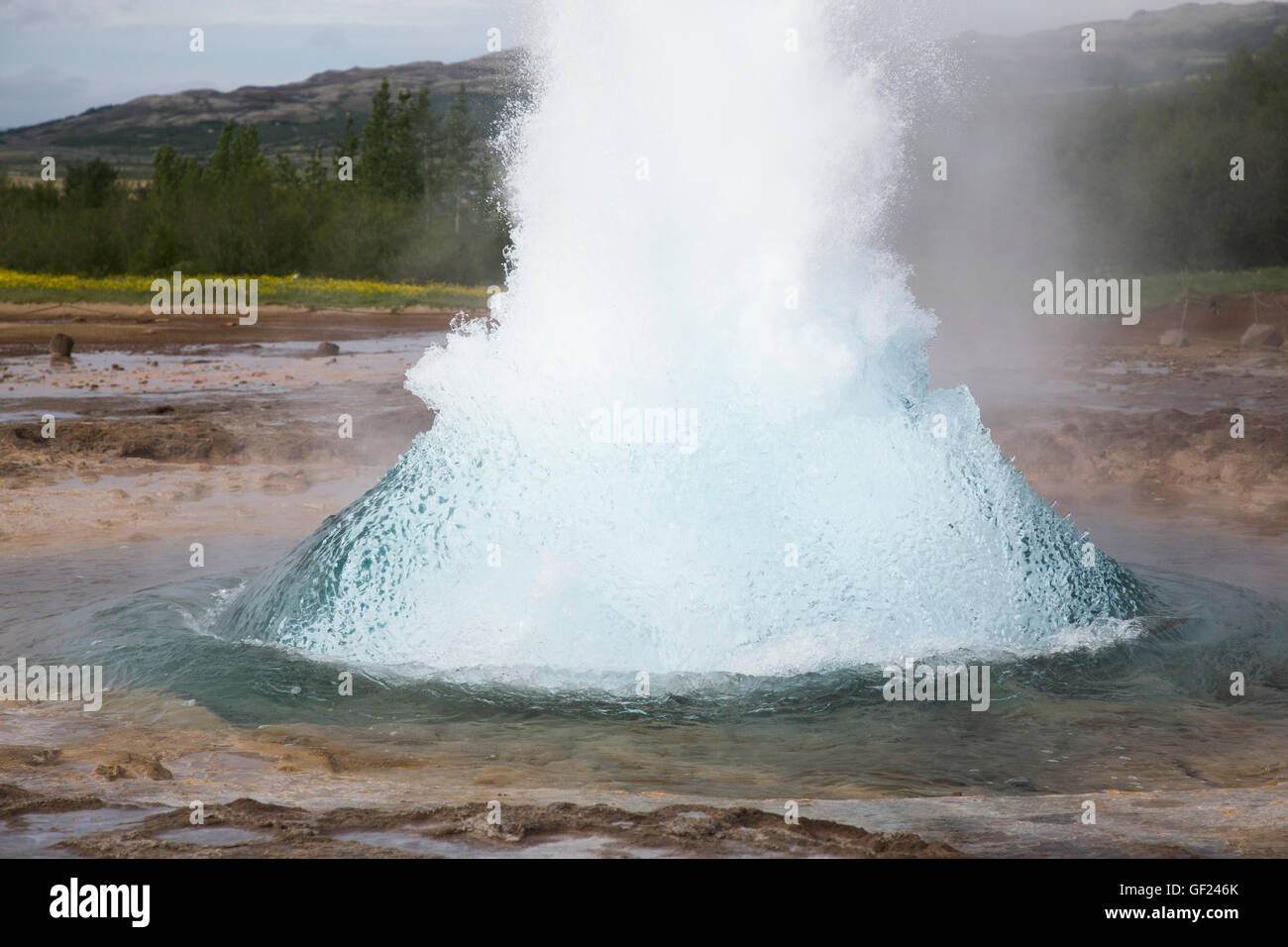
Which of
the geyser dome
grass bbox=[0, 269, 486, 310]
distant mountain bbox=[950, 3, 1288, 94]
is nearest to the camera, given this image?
the geyser dome

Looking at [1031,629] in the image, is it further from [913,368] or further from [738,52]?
[738,52]

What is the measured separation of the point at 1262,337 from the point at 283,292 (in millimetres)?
23296

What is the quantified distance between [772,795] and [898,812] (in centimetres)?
45

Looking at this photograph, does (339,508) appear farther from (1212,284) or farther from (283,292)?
(283,292)

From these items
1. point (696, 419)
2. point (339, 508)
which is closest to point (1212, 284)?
point (339, 508)

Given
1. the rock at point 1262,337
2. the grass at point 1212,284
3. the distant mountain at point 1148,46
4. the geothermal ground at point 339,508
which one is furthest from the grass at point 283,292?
the distant mountain at point 1148,46

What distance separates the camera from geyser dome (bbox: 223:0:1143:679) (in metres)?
5.59

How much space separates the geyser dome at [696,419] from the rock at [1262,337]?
599 inches

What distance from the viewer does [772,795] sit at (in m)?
4.05

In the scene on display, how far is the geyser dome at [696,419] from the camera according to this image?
559 centimetres

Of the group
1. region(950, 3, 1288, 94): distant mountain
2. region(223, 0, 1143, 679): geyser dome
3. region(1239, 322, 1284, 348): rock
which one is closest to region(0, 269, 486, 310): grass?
region(1239, 322, 1284, 348): rock

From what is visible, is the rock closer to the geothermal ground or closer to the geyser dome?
the geothermal ground

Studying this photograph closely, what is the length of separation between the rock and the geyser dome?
15226 mm

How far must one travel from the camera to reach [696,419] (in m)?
5.82
